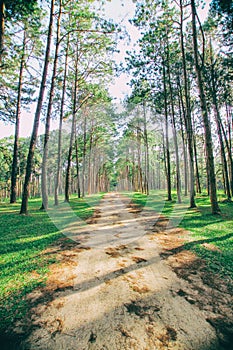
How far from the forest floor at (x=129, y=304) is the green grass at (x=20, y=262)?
0.72 ft

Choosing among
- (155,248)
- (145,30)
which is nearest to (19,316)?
(155,248)

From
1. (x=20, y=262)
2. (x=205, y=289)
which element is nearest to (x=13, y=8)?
(x=20, y=262)

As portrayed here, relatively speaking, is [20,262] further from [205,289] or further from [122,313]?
[205,289]

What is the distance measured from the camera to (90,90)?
18469 mm

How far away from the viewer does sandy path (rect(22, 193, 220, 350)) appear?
7.74ft

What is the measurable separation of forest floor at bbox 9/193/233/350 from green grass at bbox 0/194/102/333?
218 millimetres

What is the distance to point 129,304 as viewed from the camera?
3.07 meters

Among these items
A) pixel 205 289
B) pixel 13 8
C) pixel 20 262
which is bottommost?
pixel 205 289

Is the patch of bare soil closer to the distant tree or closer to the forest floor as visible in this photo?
the forest floor

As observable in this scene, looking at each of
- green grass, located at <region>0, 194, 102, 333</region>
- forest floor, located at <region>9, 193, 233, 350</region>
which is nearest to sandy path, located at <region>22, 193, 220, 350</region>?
forest floor, located at <region>9, 193, 233, 350</region>

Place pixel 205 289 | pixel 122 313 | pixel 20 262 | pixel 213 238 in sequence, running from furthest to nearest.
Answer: pixel 213 238
pixel 20 262
pixel 205 289
pixel 122 313

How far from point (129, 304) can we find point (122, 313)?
253 millimetres

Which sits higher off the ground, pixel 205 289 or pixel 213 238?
pixel 213 238

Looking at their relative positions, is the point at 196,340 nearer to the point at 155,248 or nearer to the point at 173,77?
the point at 155,248
